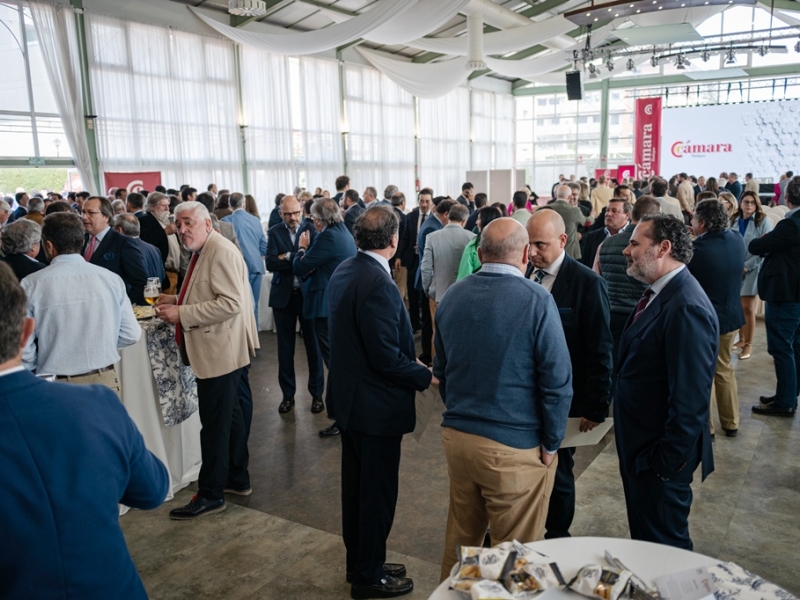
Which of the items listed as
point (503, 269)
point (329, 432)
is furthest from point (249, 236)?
point (503, 269)

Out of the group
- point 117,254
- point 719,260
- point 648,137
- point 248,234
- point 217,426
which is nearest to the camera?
point 217,426

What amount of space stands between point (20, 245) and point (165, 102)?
870 cm

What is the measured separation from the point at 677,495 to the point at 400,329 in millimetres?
1118

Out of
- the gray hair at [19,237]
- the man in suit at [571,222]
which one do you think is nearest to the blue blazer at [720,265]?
the man in suit at [571,222]

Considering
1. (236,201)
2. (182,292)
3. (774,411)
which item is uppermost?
(236,201)

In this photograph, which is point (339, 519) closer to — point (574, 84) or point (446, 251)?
point (446, 251)

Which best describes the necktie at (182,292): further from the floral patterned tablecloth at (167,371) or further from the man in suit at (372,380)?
the man in suit at (372,380)

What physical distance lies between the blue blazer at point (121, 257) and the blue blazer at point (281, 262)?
Result: 3.45 ft

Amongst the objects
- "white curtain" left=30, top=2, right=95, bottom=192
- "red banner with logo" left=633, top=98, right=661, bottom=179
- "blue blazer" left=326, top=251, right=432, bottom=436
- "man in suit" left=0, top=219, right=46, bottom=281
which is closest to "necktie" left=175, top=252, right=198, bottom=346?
"man in suit" left=0, top=219, right=46, bottom=281

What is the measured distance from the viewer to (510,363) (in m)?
1.95

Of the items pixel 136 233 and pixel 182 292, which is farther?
pixel 136 233

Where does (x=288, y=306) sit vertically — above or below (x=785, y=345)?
above

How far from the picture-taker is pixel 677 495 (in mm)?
2084

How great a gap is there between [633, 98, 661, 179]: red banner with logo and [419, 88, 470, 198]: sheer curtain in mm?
5202
